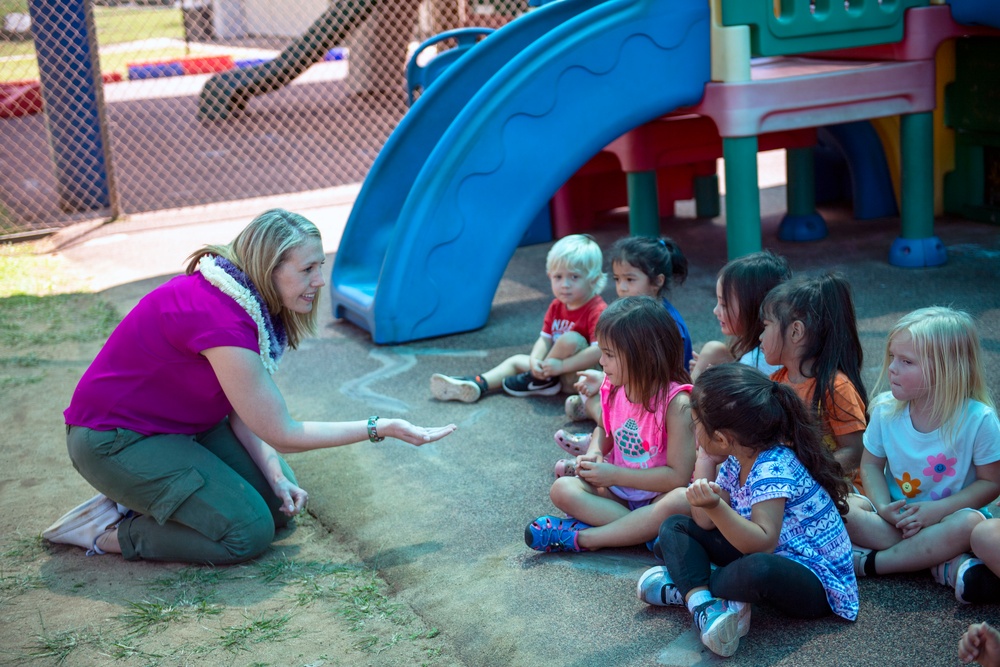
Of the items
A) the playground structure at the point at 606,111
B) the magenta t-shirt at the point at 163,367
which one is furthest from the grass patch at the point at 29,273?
the magenta t-shirt at the point at 163,367

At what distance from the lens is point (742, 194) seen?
5.39m

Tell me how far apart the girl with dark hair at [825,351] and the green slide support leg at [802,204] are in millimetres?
3639

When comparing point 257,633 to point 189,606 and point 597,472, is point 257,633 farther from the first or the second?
point 597,472

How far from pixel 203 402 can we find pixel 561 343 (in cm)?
161

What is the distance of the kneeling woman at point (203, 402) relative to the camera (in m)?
3.08

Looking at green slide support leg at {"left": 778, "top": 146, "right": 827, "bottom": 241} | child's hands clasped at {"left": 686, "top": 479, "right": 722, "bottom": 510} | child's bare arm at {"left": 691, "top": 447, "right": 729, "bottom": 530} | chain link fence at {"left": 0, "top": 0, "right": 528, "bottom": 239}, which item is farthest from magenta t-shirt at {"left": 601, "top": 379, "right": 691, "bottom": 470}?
chain link fence at {"left": 0, "top": 0, "right": 528, "bottom": 239}

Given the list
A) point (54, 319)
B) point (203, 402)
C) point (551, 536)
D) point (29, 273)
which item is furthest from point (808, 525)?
point (29, 273)

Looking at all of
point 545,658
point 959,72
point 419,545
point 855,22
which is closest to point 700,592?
point 545,658

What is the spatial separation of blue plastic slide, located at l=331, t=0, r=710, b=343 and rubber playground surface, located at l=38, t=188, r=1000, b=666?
24 cm

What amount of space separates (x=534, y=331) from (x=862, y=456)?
2593 millimetres

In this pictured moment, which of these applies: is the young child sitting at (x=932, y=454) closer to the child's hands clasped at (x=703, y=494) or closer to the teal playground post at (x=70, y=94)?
the child's hands clasped at (x=703, y=494)

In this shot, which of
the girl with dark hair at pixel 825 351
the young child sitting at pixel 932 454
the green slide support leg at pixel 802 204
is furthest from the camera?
the green slide support leg at pixel 802 204

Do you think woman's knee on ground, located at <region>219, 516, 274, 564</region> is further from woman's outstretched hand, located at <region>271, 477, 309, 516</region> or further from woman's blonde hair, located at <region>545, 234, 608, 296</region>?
woman's blonde hair, located at <region>545, 234, 608, 296</region>

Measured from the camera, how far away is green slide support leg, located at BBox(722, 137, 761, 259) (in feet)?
17.5
